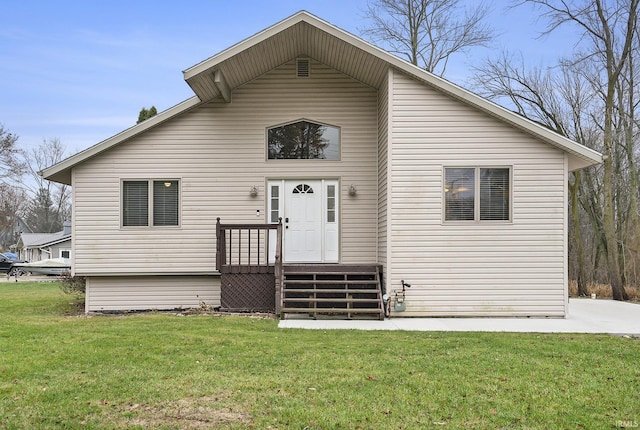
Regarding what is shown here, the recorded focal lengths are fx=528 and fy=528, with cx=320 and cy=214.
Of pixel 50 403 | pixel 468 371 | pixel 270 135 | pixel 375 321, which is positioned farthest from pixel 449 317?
pixel 50 403

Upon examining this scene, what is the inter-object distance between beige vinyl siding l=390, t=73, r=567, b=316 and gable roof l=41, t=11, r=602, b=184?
0.86 feet

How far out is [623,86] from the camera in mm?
15273

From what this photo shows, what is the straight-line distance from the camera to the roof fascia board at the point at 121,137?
9953 millimetres

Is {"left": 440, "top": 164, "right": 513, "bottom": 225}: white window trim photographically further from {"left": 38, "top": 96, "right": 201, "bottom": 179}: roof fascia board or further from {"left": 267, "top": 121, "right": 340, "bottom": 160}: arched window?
{"left": 38, "top": 96, "right": 201, "bottom": 179}: roof fascia board

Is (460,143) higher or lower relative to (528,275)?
higher

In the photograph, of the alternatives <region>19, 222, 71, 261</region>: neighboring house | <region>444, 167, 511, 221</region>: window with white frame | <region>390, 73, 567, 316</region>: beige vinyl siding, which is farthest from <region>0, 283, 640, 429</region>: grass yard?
<region>19, 222, 71, 261</region>: neighboring house

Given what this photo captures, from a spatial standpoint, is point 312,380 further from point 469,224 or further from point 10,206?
point 10,206

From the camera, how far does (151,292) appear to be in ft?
34.1

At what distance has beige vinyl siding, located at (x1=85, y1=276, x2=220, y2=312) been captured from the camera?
33.9ft

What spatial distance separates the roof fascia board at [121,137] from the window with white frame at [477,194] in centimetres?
509

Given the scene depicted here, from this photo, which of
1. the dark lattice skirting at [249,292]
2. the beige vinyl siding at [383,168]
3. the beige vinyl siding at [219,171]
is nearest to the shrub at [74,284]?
the beige vinyl siding at [219,171]

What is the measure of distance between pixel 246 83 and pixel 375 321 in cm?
533

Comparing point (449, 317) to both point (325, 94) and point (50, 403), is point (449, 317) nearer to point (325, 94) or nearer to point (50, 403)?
point (325, 94)

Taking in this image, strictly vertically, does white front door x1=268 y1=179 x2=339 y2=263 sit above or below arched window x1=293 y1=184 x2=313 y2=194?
below
